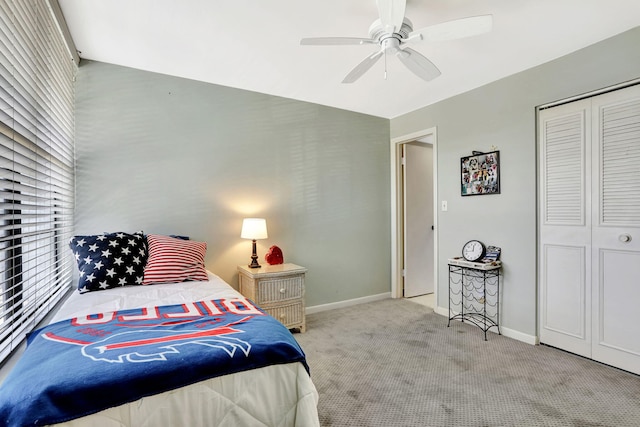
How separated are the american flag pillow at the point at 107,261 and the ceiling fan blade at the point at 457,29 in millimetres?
2366

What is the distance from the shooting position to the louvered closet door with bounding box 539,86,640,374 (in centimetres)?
229

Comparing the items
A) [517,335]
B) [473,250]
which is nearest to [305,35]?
[473,250]

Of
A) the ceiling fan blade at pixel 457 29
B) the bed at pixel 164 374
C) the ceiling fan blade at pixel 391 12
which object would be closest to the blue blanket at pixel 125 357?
the bed at pixel 164 374

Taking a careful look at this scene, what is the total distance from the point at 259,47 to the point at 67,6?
4.03ft

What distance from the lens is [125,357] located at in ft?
3.66

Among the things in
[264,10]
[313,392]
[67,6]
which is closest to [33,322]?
[313,392]

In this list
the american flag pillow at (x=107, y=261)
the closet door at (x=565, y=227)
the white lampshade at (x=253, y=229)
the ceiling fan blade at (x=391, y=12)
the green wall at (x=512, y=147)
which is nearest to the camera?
the ceiling fan blade at (x=391, y=12)

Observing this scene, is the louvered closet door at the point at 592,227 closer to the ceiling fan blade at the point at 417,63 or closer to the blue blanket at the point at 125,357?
the ceiling fan blade at the point at 417,63

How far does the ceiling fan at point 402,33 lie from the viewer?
1.67m

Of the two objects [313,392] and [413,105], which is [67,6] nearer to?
[313,392]

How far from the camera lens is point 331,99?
361 centimetres

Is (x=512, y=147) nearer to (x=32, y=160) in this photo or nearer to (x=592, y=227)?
(x=592, y=227)

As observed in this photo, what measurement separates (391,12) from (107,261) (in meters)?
2.36

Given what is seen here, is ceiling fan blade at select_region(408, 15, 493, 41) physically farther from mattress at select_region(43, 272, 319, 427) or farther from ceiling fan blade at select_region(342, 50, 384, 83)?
mattress at select_region(43, 272, 319, 427)
